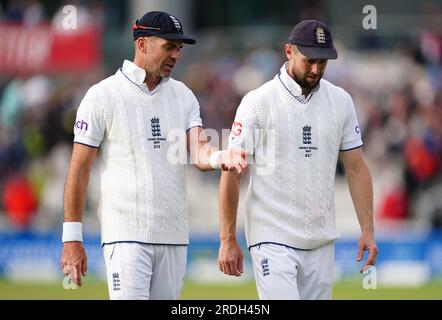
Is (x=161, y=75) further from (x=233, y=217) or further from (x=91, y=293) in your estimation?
(x=91, y=293)

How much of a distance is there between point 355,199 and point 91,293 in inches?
294

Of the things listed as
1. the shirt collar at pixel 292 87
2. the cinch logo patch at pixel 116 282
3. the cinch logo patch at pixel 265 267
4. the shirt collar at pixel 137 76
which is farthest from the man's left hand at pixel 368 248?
the shirt collar at pixel 137 76

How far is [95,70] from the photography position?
67.7 ft

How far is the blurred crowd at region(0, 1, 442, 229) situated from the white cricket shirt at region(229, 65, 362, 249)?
968 cm

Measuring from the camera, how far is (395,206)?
57.4ft

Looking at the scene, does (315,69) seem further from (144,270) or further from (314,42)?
(144,270)

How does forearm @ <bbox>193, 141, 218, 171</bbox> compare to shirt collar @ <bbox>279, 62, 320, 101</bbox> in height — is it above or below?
below

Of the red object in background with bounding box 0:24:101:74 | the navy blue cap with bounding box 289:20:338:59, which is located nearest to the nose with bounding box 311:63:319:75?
the navy blue cap with bounding box 289:20:338:59

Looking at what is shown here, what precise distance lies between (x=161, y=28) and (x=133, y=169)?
36.6 inches

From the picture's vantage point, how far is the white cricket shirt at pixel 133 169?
7.86 metres

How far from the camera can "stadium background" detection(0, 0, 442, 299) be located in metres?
16.8

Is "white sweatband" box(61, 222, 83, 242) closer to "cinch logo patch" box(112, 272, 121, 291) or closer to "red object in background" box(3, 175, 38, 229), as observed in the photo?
"cinch logo patch" box(112, 272, 121, 291)

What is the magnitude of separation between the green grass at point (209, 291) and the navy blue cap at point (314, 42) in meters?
6.93
